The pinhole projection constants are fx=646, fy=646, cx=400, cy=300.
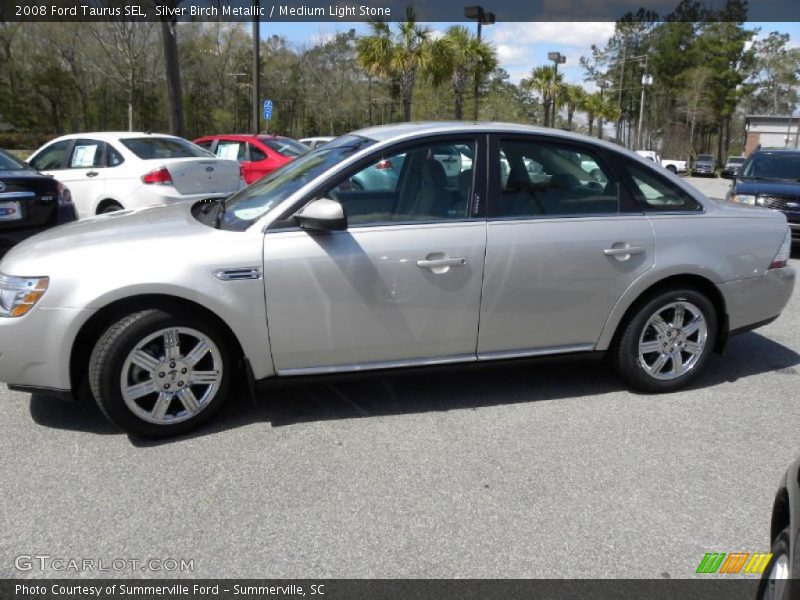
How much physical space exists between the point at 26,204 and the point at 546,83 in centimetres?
3887

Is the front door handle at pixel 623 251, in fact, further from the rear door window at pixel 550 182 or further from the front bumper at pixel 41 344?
the front bumper at pixel 41 344

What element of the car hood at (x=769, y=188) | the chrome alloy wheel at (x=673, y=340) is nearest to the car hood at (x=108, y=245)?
the chrome alloy wheel at (x=673, y=340)

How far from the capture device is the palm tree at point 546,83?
40.2 metres

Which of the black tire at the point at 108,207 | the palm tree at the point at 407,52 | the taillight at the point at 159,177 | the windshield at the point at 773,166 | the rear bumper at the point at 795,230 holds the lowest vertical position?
the rear bumper at the point at 795,230

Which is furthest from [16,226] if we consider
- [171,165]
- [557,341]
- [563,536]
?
[563,536]

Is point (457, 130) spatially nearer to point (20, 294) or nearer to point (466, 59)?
point (20, 294)

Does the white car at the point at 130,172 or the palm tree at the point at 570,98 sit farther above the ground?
the palm tree at the point at 570,98

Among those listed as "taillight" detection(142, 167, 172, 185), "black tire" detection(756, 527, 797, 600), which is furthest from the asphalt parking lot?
"taillight" detection(142, 167, 172, 185)

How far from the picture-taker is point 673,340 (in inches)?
164

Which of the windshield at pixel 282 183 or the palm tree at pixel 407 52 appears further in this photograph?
the palm tree at pixel 407 52

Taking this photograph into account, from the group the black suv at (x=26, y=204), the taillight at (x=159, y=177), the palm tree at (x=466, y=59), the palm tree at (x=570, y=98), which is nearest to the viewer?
the black suv at (x=26, y=204)

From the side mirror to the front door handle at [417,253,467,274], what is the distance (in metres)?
0.49

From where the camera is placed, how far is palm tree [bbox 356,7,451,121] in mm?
26844

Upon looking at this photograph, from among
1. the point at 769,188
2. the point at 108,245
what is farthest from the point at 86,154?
the point at 769,188
